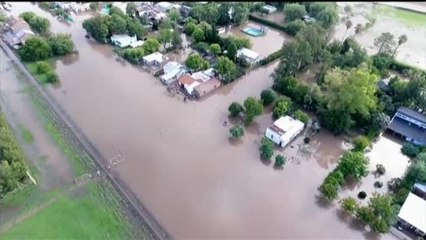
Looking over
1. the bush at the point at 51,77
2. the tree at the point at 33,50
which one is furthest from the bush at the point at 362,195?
the tree at the point at 33,50

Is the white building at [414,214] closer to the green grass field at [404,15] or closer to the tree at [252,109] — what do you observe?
the tree at [252,109]

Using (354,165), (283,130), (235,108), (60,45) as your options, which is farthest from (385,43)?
(60,45)

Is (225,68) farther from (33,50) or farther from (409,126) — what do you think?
(33,50)

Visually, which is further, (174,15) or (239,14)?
(239,14)

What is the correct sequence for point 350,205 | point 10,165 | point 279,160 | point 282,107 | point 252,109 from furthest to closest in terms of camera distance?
point 282,107
point 252,109
point 279,160
point 10,165
point 350,205

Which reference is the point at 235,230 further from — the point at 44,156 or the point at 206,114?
the point at 44,156

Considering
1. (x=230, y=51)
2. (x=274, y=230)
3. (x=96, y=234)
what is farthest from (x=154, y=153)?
(x=230, y=51)
